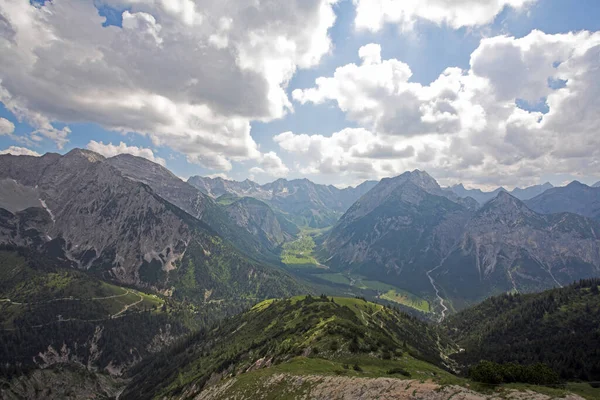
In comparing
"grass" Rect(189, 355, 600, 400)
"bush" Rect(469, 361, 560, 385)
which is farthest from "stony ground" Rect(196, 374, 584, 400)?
"bush" Rect(469, 361, 560, 385)

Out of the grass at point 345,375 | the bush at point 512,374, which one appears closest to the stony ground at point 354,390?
the grass at point 345,375

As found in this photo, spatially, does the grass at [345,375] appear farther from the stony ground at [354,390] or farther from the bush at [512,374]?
the bush at [512,374]

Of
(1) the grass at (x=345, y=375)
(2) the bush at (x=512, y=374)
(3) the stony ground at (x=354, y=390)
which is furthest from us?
(2) the bush at (x=512, y=374)

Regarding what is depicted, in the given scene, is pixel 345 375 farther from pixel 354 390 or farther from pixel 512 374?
pixel 512 374

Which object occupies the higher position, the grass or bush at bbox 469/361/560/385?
bush at bbox 469/361/560/385

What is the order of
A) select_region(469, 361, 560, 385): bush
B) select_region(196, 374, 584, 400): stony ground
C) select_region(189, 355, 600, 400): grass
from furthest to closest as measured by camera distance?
select_region(469, 361, 560, 385): bush
select_region(189, 355, 600, 400): grass
select_region(196, 374, 584, 400): stony ground

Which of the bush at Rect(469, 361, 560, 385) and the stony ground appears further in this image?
the bush at Rect(469, 361, 560, 385)

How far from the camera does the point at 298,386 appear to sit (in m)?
71.1

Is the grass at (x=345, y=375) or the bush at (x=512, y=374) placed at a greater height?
the bush at (x=512, y=374)

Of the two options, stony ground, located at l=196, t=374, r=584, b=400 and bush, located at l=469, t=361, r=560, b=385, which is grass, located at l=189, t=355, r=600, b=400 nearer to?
stony ground, located at l=196, t=374, r=584, b=400

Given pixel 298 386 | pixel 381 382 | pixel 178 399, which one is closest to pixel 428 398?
pixel 381 382

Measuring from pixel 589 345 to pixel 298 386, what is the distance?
193040 mm

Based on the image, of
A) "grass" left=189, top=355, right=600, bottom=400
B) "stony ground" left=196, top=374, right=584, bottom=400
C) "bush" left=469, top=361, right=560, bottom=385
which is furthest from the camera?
"bush" left=469, top=361, right=560, bottom=385

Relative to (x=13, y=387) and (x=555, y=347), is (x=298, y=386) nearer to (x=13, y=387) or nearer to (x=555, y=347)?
(x=555, y=347)
